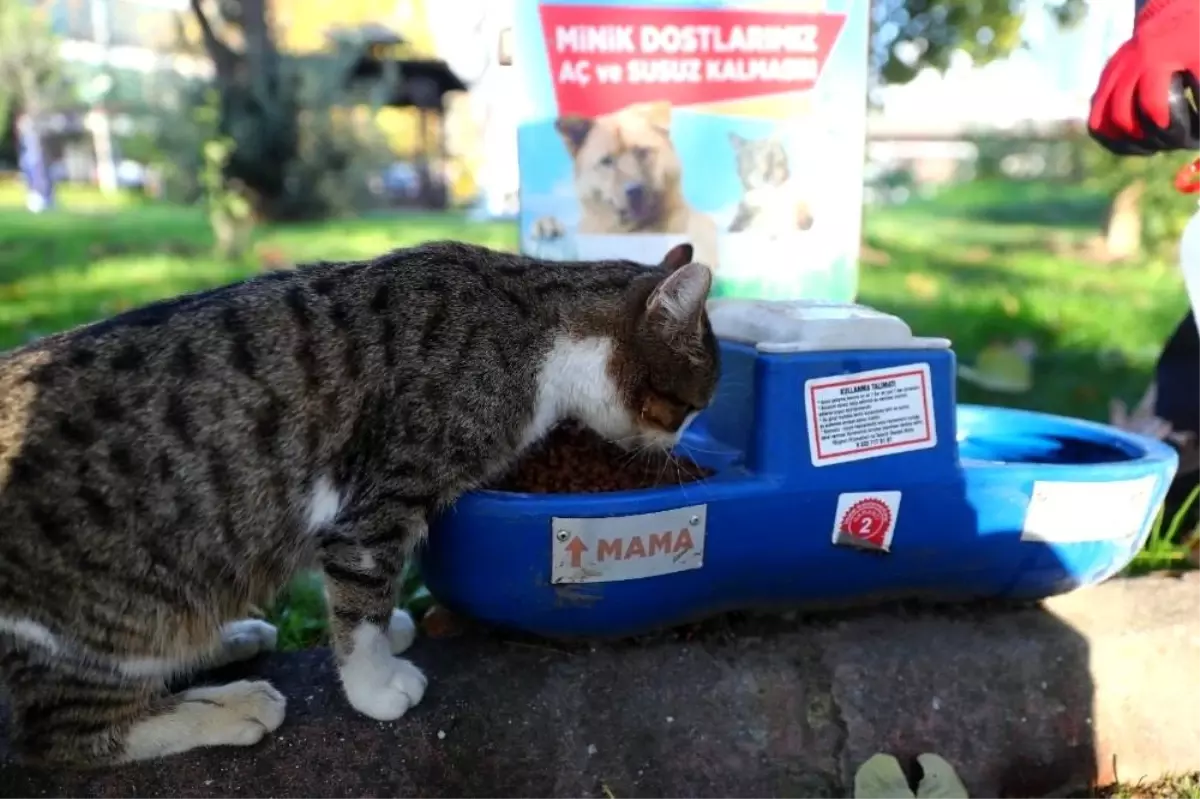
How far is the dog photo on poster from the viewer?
237cm

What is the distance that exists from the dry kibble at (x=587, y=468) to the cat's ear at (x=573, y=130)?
91 centimetres

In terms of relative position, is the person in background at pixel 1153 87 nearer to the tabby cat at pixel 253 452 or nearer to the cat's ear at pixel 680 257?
the cat's ear at pixel 680 257

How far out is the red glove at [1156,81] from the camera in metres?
1.86

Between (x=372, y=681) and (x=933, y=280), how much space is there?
15.8 ft

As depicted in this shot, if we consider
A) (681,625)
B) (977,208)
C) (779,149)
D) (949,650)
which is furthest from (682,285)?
(977,208)

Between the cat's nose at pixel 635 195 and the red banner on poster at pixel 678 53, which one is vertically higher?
the red banner on poster at pixel 678 53

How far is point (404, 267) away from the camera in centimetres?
168

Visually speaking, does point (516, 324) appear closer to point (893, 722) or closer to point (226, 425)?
point (226, 425)

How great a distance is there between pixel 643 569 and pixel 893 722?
0.57 metres

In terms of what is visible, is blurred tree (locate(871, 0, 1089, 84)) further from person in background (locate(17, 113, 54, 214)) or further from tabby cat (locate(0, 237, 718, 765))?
person in background (locate(17, 113, 54, 214))

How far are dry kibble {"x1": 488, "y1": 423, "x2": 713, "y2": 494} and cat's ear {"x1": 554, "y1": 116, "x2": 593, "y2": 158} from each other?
2.98 feet

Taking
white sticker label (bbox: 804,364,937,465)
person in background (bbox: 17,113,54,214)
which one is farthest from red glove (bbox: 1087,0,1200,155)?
person in background (bbox: 17,113,54,214)

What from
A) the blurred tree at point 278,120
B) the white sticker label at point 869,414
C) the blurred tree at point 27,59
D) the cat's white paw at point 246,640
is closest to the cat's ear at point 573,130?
the white sticker label at point 869,414

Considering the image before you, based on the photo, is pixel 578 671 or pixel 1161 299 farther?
pixel 1161 299
